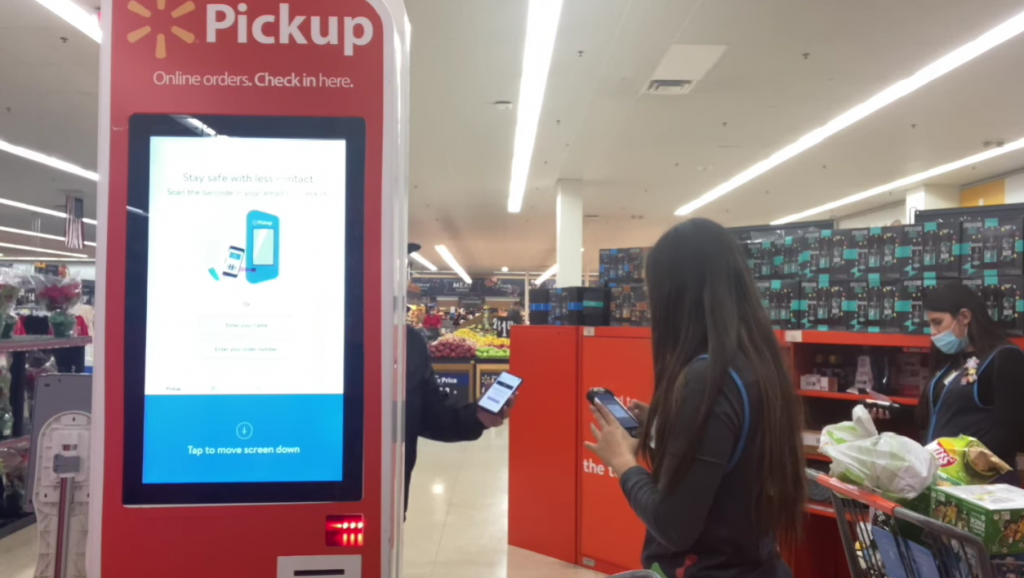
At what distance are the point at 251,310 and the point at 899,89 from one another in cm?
742

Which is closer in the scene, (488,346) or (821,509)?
(821,509)

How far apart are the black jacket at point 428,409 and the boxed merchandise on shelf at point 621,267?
228 cm

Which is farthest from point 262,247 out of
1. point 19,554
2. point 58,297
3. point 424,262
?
point 424,262

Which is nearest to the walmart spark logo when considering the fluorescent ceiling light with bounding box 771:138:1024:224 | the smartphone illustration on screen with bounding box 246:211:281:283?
the smartphone illustration on screen with bounding box 246:211:281:283

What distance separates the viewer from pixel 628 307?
14.9 ft

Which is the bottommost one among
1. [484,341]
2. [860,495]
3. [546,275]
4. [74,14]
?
[484,341]

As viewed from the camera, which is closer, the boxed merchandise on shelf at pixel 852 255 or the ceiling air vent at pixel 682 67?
the boxed merchandise on shelf at pixel 852 255

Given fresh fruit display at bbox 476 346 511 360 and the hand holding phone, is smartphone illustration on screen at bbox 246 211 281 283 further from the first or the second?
fresh fruit display at bbox 476 346 511 360

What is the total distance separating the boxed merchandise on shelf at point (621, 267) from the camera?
4.55 metres

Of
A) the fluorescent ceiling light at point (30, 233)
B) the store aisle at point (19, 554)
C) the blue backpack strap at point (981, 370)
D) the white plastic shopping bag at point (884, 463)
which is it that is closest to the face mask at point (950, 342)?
the blue backpack strap at point (981, 370)

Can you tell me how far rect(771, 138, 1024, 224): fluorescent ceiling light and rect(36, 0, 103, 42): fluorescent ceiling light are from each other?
10660 millimetres

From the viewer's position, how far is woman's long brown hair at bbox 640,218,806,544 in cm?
136

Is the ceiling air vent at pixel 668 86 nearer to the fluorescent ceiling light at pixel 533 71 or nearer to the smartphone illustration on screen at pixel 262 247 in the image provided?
the fluorescent ceiling light at pixel 533 71

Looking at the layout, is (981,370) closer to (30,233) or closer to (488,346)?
(488,346)
